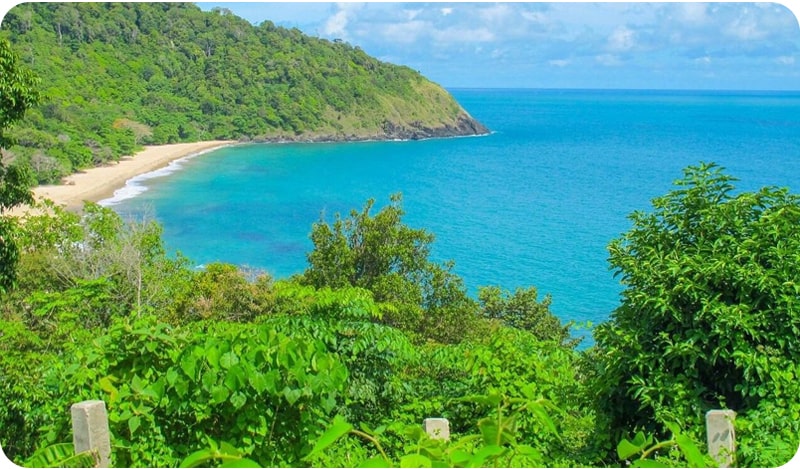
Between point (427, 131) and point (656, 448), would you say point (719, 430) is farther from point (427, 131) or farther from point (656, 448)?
point (427, 131)

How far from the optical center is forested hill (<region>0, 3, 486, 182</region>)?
7194 centimetres

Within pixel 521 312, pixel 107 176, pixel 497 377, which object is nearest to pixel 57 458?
pixel 497 377

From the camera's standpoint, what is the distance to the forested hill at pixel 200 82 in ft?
236

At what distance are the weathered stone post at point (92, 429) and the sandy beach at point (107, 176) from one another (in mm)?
32160

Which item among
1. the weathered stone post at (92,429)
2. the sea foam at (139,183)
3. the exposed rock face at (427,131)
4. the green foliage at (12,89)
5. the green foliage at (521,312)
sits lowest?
the green foliage at (521,312)

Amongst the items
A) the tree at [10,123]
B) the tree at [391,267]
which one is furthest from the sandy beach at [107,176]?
the tree at [10,123]

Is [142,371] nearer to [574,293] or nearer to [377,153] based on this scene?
[574,293]

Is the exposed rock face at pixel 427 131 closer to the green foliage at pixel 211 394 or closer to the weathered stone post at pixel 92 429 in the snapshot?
the green foliage at pixel 211 394

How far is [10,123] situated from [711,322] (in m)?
6.80

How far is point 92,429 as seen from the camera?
3.12m

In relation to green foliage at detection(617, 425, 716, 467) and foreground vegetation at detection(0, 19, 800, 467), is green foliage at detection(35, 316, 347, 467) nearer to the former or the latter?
foreground vegetation at detection(0, 19, 800, 467)

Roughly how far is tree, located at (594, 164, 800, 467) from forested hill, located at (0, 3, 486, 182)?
2325 inches

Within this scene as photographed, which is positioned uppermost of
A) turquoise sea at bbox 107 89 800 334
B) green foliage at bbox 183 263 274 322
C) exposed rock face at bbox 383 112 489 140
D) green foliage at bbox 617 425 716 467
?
green foliage at bbox 617 425 716 467

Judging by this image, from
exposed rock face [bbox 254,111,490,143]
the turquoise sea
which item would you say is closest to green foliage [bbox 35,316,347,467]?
the turquoise sea
